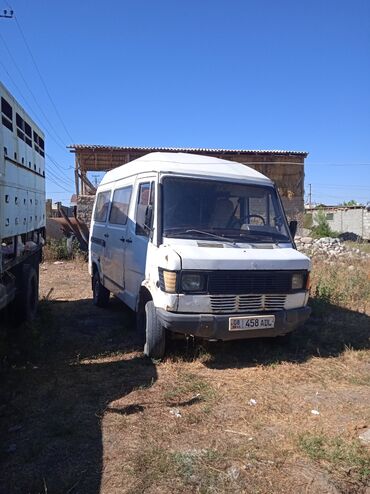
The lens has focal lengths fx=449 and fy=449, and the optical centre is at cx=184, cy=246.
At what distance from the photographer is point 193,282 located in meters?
4.65

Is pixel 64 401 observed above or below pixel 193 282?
below

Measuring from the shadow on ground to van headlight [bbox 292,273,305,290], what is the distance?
1.85m

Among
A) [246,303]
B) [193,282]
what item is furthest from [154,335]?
[246,303]

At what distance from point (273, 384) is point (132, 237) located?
2589 mm

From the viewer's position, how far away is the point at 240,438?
348cm

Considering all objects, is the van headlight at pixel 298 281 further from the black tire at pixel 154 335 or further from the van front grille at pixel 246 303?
the black tire at pixel 154 335

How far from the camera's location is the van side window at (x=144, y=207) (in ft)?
Result: 17.4

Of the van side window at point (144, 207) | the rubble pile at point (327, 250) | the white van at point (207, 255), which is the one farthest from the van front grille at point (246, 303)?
the rubble pile at point (327, 250)

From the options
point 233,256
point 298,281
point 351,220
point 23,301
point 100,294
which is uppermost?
point 351,220

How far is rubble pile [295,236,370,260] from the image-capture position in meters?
15.2

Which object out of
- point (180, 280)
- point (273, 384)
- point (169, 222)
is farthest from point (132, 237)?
point (273, 384)

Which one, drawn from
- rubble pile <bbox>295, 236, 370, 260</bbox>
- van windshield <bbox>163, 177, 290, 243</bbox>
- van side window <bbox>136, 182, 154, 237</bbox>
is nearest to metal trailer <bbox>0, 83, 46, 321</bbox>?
van side window <bbox>136, 182, 154, 237</bbox>

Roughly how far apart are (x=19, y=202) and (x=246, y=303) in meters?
3.09

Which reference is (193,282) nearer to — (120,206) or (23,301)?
(120,206)
